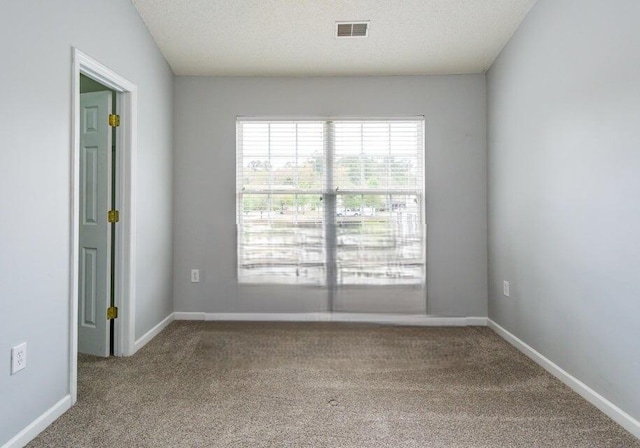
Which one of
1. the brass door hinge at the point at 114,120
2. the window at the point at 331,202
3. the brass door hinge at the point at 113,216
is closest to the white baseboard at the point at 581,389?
the window at the point at 331,202

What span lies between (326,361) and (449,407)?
948mm

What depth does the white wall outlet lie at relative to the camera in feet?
5.81

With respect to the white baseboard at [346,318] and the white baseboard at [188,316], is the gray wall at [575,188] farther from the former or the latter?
the white baseboard at [188,316]

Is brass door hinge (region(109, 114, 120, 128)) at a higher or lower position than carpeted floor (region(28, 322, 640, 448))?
higher

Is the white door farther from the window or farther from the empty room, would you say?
the window

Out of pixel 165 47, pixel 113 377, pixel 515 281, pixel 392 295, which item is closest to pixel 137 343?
pixel 113 377

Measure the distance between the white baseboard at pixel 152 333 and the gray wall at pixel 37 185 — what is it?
2.92 ft

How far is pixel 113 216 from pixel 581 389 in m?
3.34

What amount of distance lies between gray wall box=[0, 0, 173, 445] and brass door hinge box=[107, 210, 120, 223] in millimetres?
745

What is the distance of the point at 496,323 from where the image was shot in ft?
11.6

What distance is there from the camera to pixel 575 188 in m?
2.36

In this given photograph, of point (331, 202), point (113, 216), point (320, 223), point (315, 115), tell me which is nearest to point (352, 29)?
point (315, 115)

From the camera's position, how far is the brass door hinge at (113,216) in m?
2.88

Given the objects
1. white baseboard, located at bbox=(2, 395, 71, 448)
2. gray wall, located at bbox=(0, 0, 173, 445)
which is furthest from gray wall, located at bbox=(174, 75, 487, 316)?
white baseboard, located at bbox=(2, 395, 71, 448)
